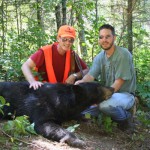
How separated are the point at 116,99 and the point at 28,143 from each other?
199cm

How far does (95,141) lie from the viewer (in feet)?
14.6

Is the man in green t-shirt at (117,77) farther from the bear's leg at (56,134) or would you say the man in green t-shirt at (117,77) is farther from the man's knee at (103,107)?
the bear's leg at (56,134)

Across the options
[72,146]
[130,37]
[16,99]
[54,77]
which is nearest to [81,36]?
[130,37]

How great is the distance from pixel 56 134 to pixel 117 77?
1.55 meters

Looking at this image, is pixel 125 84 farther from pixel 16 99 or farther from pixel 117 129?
pixel 16 99

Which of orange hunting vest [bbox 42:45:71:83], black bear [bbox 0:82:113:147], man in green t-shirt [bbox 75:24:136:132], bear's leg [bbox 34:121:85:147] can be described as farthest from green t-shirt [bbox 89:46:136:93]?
bear's leg [bbox 34:121:85:147]

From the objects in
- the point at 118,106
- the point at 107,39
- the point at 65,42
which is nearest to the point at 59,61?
the point at 65,42

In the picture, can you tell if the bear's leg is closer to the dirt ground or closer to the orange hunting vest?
the dirt ground

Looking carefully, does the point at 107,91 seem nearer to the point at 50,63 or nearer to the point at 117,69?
the point at 117,69

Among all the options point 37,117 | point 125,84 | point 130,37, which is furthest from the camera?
point 130,37

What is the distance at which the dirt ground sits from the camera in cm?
349

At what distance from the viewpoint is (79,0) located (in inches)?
353

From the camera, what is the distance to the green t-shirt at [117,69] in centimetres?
497

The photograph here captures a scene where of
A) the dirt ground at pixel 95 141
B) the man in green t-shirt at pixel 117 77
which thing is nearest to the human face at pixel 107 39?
the man in green t-shirt at pixel 117 77
